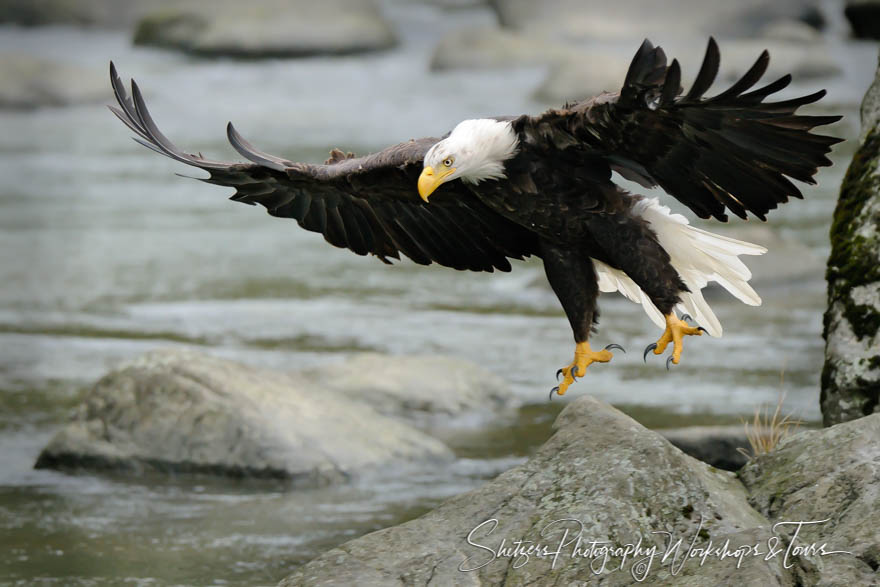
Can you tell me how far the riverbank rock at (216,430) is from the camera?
18.3 ft

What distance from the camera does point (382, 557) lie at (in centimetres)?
345

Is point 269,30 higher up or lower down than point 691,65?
higher up

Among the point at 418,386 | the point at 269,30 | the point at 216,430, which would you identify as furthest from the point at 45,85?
the point at 216,430

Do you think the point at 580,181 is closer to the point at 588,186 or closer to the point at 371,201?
the point at 588,186

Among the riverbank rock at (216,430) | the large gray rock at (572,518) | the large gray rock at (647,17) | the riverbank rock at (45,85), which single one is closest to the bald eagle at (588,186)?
the large gray rock at (572,518)

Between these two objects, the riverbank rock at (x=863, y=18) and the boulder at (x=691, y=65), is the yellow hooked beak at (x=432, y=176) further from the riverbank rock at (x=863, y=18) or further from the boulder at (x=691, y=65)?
the riverbank rock at (x=863, y=18)

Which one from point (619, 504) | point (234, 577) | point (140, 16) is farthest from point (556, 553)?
point (140, 16)

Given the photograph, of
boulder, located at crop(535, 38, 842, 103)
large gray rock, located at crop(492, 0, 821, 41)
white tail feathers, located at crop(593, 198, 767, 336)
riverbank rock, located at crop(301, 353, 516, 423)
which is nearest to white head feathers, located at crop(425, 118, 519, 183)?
white tail feathers, located at crop(593, 198, 767, 336)

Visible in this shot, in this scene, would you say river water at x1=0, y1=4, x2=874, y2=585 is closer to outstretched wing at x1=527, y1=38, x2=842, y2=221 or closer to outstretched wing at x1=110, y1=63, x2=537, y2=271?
outstretched wing at x1=110, y1=63, x2=537, y2=271

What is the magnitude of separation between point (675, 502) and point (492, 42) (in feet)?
53.5

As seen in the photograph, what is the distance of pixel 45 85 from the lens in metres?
18.4

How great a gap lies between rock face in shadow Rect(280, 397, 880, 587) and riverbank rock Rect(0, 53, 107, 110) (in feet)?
53.0

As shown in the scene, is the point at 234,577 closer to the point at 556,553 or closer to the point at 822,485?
the point at 556,553

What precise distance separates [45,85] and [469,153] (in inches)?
633
